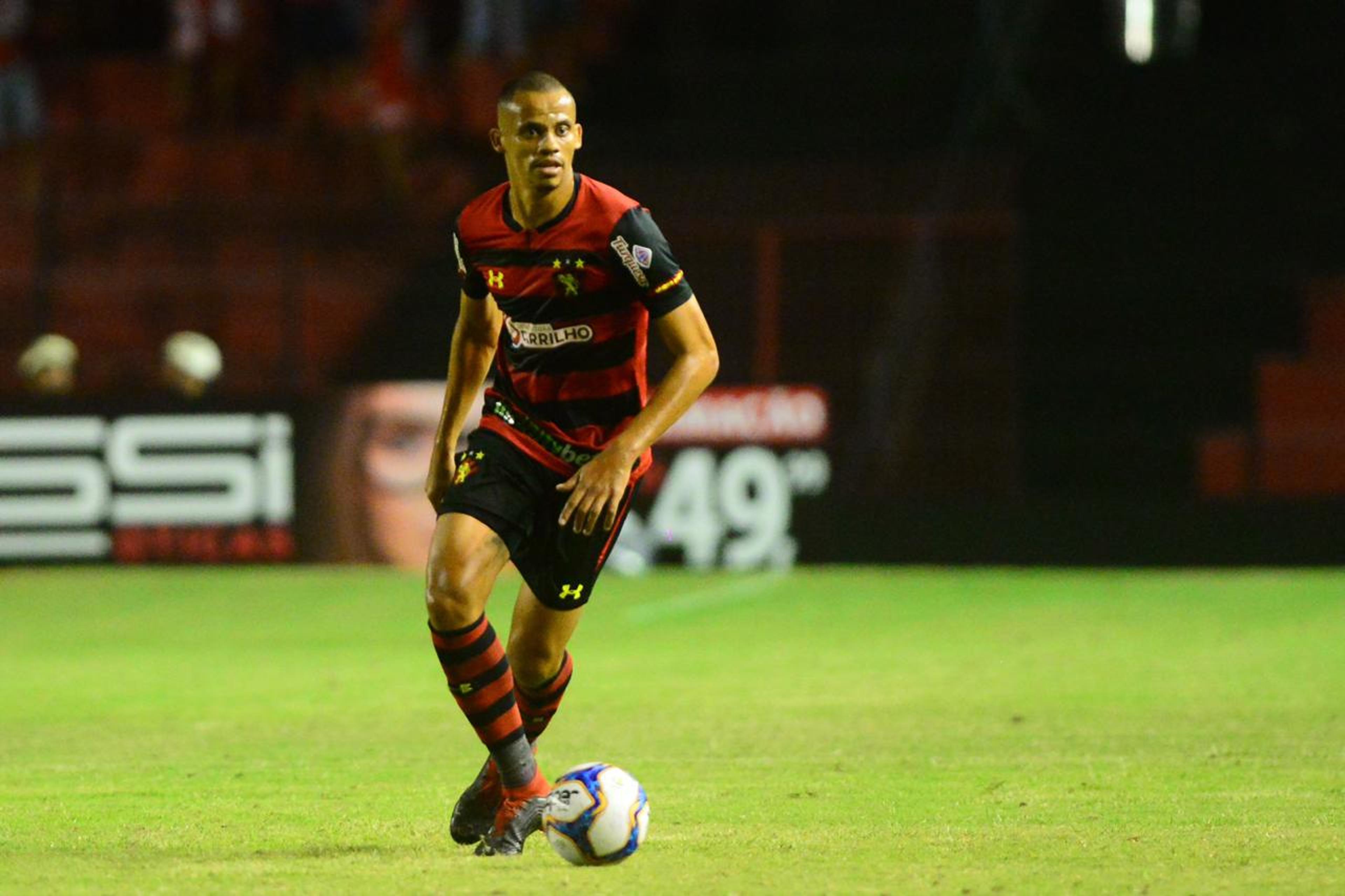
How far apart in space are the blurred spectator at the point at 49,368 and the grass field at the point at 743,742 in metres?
2.75

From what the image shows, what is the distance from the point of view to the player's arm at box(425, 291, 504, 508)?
6.29m

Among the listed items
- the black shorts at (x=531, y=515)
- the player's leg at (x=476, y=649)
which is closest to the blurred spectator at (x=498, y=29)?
the black shorts at (x=531, y=515)

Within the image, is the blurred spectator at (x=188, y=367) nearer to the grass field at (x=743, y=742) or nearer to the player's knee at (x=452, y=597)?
the grass field at (x=743, y=742)

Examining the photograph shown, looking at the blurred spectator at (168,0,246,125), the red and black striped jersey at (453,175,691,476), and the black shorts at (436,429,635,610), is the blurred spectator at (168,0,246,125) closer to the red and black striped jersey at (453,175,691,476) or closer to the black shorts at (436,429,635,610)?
the red and black striped jersey at (453,175,691,476)

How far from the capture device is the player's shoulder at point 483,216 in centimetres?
602

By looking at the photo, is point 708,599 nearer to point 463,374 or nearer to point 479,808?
point 463,374

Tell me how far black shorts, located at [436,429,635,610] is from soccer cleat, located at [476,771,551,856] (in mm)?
557

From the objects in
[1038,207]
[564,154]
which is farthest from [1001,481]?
[564,154]

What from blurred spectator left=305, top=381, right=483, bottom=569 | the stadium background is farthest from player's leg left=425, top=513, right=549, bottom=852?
the stadium background

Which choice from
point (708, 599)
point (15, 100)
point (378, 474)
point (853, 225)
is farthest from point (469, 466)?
point (15, 100)

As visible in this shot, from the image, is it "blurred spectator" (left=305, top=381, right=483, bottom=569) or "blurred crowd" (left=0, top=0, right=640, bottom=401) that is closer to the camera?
"blurred spectator" (left=305, top=381, right=483, bottom=569)

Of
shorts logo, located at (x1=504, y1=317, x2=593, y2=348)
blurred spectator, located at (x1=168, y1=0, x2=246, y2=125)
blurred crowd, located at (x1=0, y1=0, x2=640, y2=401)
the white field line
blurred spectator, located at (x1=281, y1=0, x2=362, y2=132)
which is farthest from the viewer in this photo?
blurred spectator, located at (x1=168, y1=0, x2=246, y2=125)

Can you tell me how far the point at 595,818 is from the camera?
550 centimetres

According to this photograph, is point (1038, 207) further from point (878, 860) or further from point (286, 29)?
point (878, 860)
